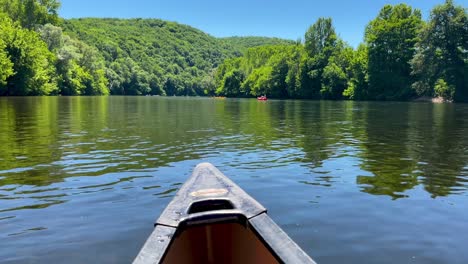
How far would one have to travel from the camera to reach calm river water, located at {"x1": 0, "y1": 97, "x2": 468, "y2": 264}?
6.19m

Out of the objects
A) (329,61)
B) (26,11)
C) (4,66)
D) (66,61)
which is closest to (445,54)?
(329,61)

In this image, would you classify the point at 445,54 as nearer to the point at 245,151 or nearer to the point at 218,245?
the point at 245,151

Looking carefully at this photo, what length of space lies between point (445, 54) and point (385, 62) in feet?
45.7

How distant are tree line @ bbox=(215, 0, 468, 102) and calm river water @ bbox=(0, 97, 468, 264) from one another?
6897cm

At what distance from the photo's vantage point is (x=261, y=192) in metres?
9.28

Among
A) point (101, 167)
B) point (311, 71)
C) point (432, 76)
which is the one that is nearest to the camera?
point (101, 167)

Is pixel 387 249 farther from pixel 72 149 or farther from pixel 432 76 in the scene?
pixel 432 76

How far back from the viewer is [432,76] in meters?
79.6

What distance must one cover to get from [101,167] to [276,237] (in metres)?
8.68

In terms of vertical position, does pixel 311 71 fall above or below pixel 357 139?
above

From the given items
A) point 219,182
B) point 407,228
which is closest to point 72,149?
point 219,182

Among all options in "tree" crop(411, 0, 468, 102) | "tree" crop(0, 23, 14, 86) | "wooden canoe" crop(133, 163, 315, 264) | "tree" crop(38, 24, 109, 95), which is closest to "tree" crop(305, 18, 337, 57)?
"tree" crop(411, 0, 468, 102)

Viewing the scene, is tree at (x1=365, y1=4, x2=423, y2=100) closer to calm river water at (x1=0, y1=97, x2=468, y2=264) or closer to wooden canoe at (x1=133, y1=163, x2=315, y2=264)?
calm river water at (x1=0, y1=97, x2=468, y2=264)

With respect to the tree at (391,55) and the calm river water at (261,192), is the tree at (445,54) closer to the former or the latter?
the tree at (391,55)
